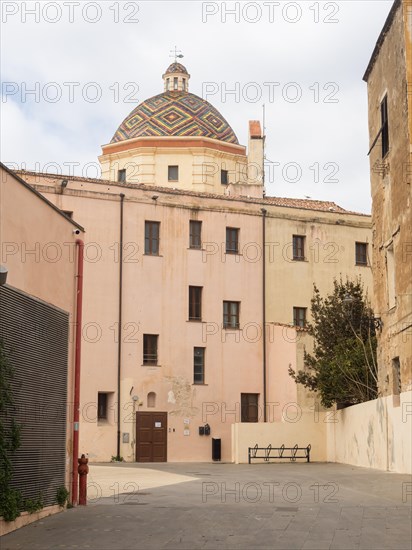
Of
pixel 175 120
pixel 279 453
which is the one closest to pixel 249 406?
pixel 279 453

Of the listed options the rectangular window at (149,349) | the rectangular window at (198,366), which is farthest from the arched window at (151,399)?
the rectangular window at (198,366)

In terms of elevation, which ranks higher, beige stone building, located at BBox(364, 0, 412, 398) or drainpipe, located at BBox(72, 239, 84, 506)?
beige stone building, located at BBox(364, 0, 412, 398)

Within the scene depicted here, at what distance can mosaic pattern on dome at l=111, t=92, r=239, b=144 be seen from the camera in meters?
54.0

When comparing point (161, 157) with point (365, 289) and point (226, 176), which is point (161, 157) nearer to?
point (226, 176)

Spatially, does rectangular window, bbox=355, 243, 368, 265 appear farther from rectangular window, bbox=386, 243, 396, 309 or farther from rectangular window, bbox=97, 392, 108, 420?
rectangular window, bbox=386, 243, 396, 309

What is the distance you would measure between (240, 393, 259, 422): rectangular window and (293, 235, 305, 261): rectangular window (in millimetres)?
6827

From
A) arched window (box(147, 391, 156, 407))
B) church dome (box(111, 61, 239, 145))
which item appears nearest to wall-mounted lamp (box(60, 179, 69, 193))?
arched window (box(147, 391, 156, 407))

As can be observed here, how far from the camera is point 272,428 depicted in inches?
1452

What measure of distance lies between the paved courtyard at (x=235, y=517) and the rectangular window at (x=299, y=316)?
64.1 feet

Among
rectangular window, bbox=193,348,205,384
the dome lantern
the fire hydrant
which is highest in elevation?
the dome lantern

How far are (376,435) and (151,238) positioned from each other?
634 inches

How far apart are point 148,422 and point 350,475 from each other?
48.7ft

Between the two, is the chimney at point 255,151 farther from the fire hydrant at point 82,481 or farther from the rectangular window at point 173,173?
the fire hydrant at point 82,481

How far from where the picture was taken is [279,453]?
121ft
